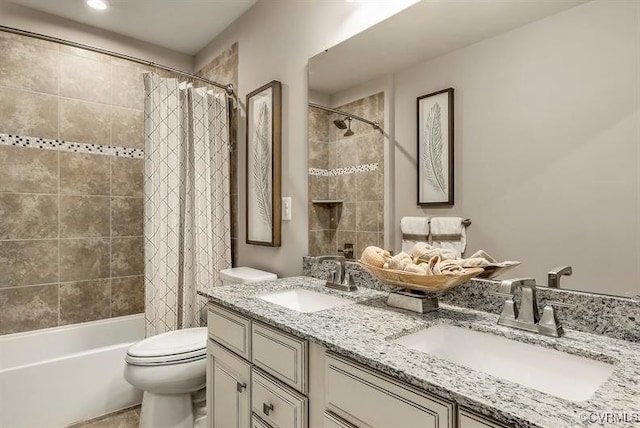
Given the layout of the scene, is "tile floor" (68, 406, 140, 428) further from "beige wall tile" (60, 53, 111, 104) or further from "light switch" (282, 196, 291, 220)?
"beige wall tile" (60, 53, 111, 104)

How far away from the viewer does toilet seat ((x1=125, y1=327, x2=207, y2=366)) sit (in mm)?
1707

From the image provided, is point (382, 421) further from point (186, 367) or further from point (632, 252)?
point (186, 367)

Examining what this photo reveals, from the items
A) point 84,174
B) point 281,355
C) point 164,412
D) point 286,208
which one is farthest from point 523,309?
point 84,174

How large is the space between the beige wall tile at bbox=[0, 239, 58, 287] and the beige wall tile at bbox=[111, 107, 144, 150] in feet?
2.86

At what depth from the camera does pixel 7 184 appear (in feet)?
7.49

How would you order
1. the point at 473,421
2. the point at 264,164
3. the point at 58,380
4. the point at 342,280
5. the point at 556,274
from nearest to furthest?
the point at 473,421 < the point at 556,274 < the point at 342,280 < the point at 58,380 < the point at 264,164

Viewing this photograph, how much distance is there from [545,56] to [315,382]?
1190 millimetres

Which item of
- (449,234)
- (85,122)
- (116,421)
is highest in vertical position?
(85,122)

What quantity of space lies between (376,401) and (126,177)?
105 inches

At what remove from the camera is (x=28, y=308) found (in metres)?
2.34

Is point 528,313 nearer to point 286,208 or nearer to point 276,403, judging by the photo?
point 276,403

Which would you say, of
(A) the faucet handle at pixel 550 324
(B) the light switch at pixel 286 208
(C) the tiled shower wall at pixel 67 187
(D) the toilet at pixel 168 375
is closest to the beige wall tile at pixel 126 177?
(C) the tiled shower wall at pixel 67 187

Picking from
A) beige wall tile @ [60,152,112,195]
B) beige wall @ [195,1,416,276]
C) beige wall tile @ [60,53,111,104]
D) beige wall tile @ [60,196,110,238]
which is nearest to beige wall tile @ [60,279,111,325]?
beige wall tile @ [60,196,110,238]

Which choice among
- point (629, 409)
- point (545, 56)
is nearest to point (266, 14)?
point (545, 56)
